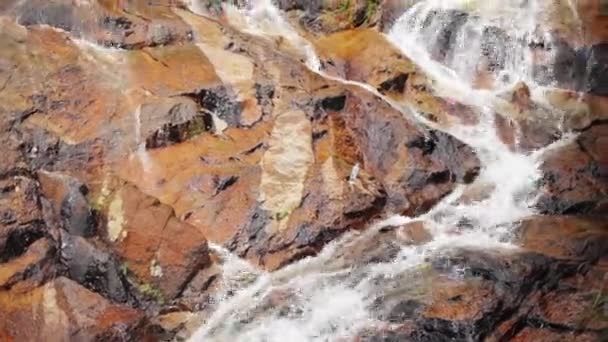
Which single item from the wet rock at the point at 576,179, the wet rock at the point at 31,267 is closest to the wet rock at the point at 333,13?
the wet rock at the point at 576,179

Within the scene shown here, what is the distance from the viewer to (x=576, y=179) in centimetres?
1127

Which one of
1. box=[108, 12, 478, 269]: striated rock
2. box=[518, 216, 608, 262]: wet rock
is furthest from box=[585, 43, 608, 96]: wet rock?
box=[518, 216, 608, 262]: wet rock

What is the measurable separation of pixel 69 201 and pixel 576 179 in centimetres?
687

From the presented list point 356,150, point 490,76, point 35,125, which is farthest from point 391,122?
point 35,125

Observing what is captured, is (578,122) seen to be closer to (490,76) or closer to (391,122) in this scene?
(490,76)

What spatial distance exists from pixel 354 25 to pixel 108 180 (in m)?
6.64

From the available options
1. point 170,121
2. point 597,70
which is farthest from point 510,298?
point 597,70

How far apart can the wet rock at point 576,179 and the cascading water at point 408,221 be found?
253 mm

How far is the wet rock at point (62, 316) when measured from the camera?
8.43m

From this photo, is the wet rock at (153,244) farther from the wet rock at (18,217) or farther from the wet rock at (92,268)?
the wet rock at (18,217)

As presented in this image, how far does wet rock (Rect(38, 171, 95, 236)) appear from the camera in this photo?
9.58 metres

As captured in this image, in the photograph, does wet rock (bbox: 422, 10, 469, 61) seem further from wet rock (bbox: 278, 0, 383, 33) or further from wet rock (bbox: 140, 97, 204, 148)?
wet rock (bbox: 140, 97, 204, 148)

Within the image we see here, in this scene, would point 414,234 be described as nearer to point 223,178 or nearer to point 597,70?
point 223,178

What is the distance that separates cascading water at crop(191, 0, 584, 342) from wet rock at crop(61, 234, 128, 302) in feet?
3.69
